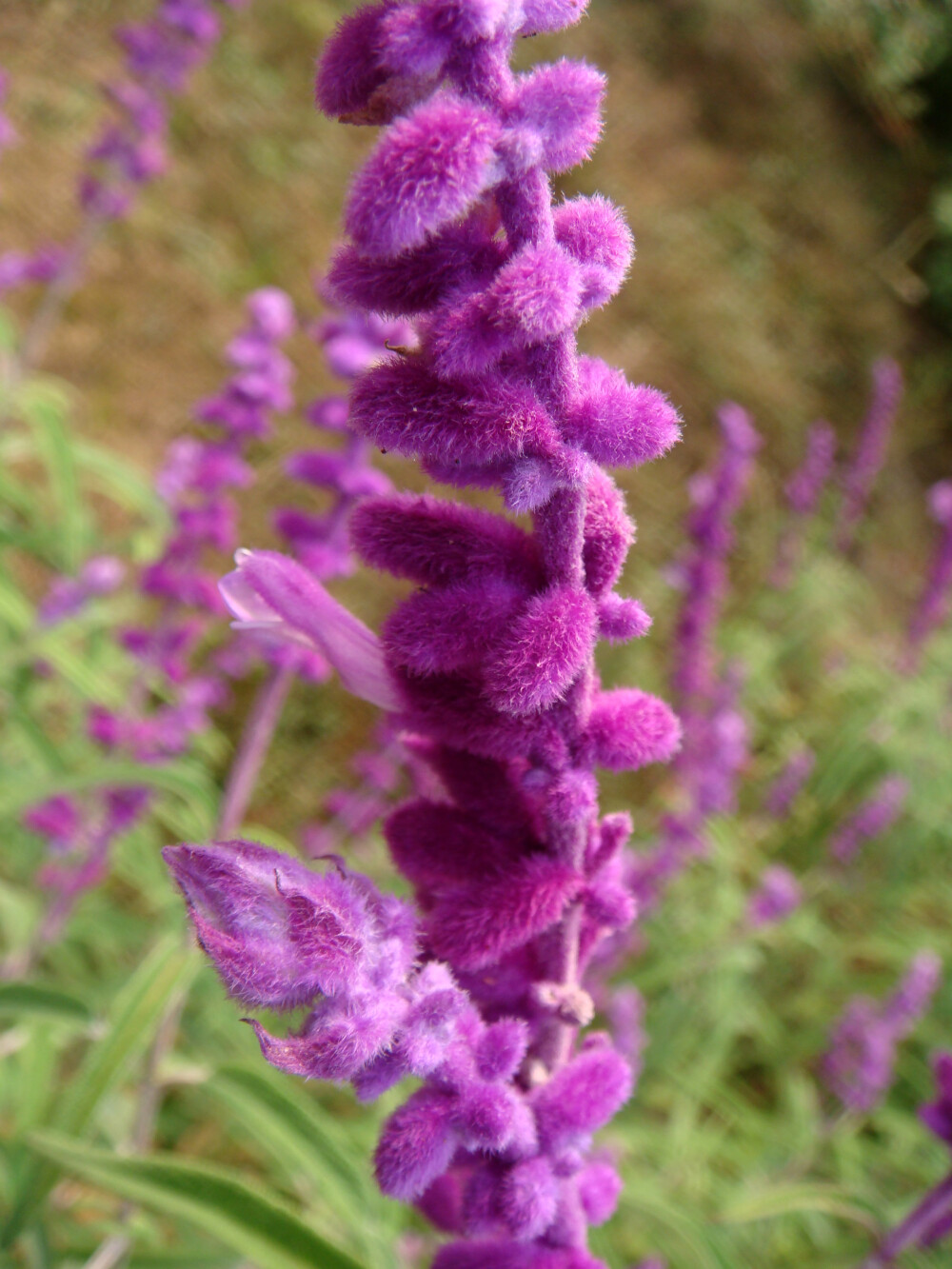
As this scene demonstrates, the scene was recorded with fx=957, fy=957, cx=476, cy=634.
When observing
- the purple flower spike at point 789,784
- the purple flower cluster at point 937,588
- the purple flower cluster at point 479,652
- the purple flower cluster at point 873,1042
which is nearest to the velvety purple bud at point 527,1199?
the purple flower cluster at point 479,652

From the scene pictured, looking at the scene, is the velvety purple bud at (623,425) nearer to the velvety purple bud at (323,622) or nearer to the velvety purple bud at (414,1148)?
the velvety purple bud at (323,622)

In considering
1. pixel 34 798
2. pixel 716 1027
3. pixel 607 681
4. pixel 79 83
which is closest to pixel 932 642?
pixel 607 681

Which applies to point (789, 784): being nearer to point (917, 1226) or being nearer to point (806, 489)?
point (806, 489)

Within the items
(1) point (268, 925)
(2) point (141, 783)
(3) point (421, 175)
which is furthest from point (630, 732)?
(2) point (141, 783)

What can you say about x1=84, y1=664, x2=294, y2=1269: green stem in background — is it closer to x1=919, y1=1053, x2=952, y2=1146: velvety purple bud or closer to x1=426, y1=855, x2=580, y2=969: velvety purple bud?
x1=426, y1=855, x2=580, y2=969: velvety purple bud

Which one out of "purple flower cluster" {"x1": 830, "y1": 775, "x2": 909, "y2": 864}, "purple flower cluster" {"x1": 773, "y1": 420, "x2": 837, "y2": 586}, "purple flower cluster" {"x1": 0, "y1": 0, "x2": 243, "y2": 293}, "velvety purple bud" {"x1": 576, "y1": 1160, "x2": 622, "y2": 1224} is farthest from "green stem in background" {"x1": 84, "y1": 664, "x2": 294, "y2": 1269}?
"purple flower cluster" {"x1": 773, "y1": 420, "x2": 837, "y2": 586}

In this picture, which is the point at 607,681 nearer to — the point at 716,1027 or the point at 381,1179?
the point at 716,1027
